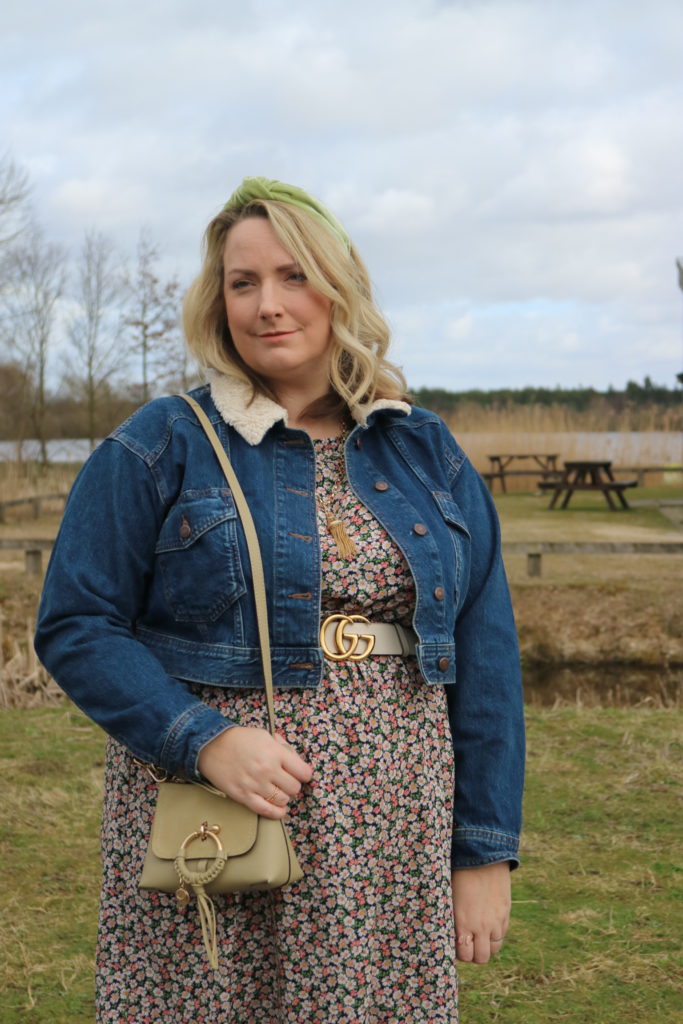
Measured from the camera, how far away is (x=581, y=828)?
12.8ft

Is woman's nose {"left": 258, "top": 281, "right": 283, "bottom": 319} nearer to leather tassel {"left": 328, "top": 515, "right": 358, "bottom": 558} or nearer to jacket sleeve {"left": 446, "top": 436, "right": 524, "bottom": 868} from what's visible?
leather tassel {"left": 328, "top": 515, "right": 358, "bottom": 558}

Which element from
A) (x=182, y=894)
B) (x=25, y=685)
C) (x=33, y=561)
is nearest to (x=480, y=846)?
(x=182, y=894)

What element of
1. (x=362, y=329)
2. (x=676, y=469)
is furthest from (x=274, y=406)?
(x=676, y=469)

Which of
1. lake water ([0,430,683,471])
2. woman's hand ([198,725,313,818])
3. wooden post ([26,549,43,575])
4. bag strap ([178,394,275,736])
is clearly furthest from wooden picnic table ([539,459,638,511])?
woman's hand ([198,725,313,818])

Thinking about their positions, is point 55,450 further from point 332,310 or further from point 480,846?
point 480,846

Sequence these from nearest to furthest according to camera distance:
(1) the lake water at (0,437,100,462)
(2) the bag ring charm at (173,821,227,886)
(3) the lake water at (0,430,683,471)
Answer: (2) the bag ring charm at (173,821,227,886), (1) the lake water at (0,437,100,462), (3) the lake water at (0,430,683,471)

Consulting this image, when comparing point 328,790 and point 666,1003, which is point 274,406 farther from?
point 666,1003

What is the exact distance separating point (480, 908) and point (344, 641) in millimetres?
484

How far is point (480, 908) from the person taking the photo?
163cm

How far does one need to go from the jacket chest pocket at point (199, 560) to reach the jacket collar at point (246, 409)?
0.16m

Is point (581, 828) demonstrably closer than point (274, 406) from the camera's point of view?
No

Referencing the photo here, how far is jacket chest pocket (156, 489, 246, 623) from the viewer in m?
1.47

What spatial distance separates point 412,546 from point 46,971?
209 centimetres

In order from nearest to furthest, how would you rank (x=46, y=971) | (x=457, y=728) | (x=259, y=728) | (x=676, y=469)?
(x=259, y=728)
(x=457, y=728)
(x=46, y=971)
(x=676, y=469)
